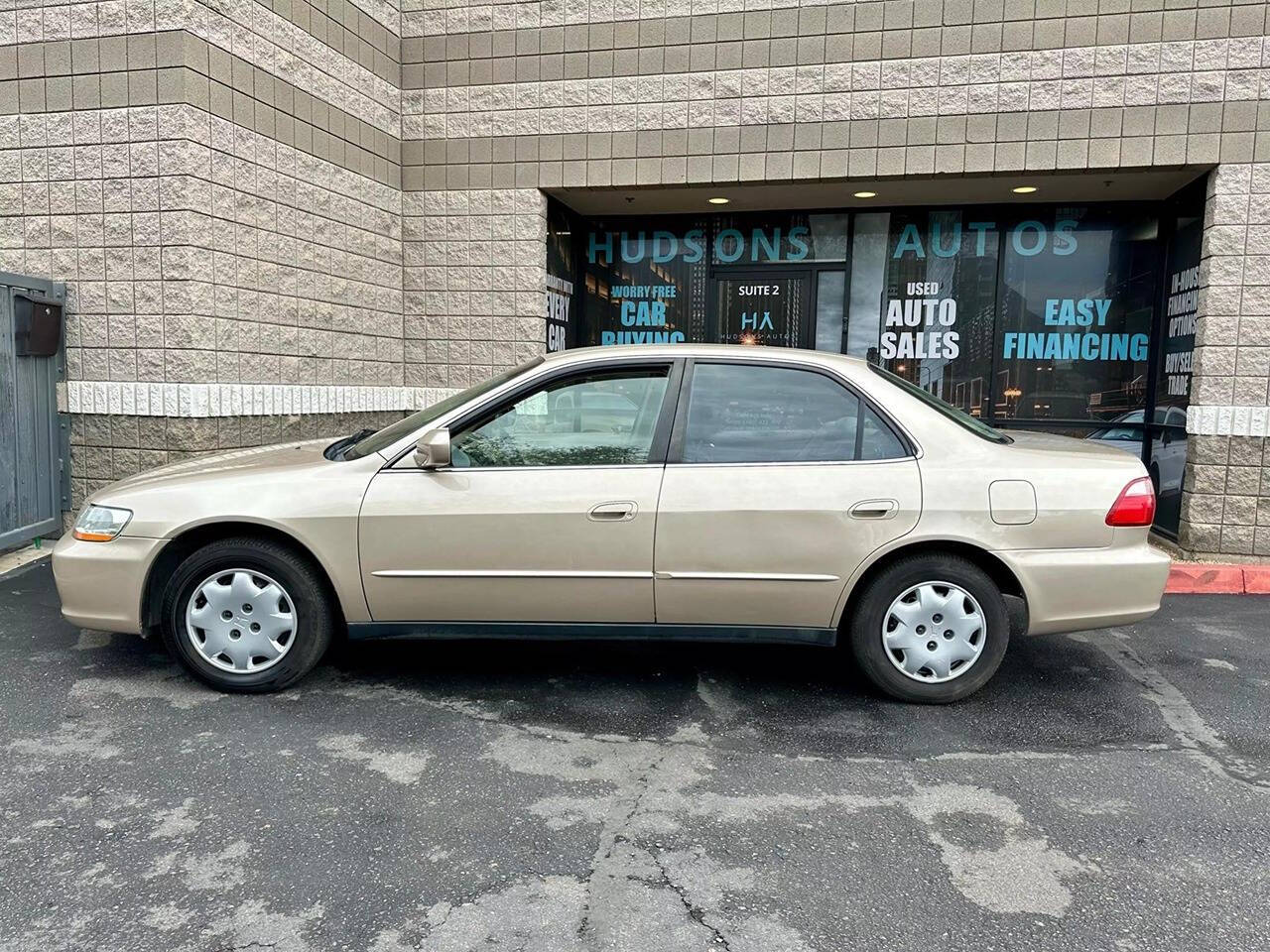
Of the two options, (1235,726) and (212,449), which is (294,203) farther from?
(1235,726)

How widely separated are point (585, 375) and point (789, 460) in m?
1.03

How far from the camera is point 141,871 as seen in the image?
2.91 m

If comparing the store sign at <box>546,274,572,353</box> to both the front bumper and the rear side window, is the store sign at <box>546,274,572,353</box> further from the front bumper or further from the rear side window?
the front bumper

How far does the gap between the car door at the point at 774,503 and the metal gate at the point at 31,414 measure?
532 cm

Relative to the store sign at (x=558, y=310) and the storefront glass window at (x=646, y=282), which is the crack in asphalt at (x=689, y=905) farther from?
the storefront glass window at (x=646, y=282)

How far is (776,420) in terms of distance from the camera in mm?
4309

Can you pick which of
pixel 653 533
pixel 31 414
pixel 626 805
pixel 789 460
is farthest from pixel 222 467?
pixel 31 414

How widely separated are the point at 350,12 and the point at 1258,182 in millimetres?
7696

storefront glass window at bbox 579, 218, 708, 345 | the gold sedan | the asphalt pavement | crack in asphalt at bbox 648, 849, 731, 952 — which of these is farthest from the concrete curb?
crack in asphalt at bbox 648, 849, 731, 952

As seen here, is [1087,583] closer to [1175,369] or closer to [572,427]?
[572,427]

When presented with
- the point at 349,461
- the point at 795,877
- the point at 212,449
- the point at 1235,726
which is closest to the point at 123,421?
the point at 212,449

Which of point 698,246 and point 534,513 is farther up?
point 698,246

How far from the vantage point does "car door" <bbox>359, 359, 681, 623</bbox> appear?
4.16 metres

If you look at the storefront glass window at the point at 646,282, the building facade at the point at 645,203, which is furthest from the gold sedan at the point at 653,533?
the storefront glass window at the point at 646,282
